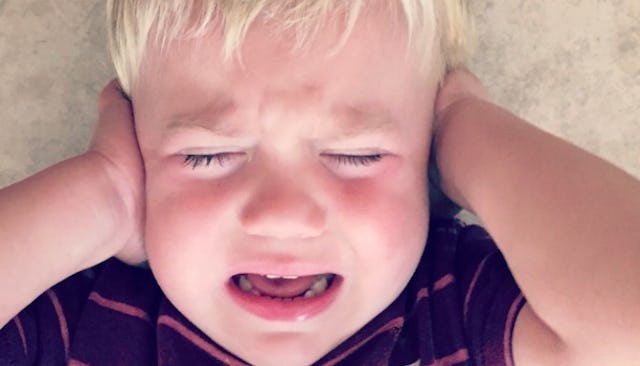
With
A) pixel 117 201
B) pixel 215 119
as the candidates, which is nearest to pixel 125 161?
pixel 117 201

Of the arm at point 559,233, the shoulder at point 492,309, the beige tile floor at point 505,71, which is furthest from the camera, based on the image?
the beige tile floor at point 505,71

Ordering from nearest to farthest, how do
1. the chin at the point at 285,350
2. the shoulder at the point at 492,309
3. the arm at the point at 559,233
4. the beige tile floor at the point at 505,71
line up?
the arm at the point at 559,233 → the shoulder at the point at 492,309 → the chin at the point at 285,350 → the beige tile floor at the point at 505,71

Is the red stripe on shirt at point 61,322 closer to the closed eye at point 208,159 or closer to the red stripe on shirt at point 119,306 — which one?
the red stripe on shirt at point 119,306

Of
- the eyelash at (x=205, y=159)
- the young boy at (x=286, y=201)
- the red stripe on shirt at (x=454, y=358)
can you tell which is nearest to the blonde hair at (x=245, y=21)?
the young boy at (x=286, y=201)

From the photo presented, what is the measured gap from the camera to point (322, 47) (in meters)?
0.85

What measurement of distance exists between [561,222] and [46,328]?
54 centimetres

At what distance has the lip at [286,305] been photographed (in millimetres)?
880

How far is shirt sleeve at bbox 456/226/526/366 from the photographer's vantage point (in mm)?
824

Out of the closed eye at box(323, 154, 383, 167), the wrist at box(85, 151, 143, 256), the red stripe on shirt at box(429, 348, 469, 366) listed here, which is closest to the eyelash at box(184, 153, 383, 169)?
the closed eye at box(323, 154, 383, 167)

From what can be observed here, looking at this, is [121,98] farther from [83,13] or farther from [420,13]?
[420,13]

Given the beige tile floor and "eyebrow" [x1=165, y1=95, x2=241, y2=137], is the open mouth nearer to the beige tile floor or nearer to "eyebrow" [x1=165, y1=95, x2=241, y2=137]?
"eyebrow" [x1=165, y1=95, x2=241, y2=137]

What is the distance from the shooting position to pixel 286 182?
33.4 inches

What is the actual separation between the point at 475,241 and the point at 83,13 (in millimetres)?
578

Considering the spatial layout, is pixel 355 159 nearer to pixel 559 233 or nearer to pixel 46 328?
pixel 559 233
